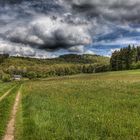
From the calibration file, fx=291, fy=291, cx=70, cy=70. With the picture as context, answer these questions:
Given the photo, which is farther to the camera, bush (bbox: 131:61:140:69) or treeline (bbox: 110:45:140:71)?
treeline (bbox: 110:45:140:71)

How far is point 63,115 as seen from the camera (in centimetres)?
1898

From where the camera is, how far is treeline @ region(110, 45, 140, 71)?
140 metres

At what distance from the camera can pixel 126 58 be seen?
468 feet

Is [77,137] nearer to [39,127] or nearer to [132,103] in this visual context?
[39,127]

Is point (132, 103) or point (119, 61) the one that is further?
point (119, 61)

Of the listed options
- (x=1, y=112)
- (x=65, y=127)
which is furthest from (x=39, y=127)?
(x=1, y=112)

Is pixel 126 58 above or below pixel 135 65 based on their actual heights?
above

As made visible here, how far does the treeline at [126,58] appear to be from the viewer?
14050 cm

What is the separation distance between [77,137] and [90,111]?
A: 702cm

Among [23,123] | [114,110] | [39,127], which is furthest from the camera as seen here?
[114,110]

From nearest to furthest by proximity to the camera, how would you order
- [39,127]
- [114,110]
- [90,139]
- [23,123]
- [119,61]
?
[90,139]
[39,127]
[23,123]
[114,110]
[119,61]

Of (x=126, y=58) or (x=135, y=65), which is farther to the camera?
(x=126, y=58)

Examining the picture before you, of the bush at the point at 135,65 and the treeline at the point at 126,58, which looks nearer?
the bush at the point at 135,65

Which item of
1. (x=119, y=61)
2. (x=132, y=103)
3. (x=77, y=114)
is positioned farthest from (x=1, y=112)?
(x=119, y=61)
